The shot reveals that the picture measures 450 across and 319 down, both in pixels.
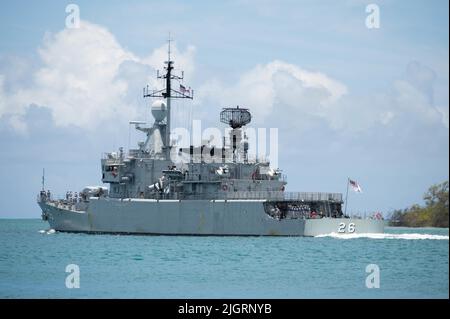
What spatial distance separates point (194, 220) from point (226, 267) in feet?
70.8

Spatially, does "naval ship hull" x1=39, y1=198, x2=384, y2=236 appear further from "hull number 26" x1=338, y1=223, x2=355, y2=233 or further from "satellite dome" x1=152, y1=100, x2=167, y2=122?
"satellite dome" x1=152, y1=100, x2=167, y2=122

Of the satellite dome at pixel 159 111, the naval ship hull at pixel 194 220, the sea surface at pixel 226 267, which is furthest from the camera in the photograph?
the satellite dome at pixel 159 111

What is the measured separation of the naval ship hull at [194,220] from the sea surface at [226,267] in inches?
40.3

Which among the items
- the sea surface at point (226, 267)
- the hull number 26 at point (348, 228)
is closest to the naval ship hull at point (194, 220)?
the hull number 26 at point (348, 228)

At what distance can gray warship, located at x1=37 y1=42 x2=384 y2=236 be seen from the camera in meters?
65.8

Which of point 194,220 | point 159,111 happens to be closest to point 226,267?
point 194,220

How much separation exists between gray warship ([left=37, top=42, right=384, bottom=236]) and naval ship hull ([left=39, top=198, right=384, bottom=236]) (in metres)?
0.06

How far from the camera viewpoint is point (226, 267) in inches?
1852

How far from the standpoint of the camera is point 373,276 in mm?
40812

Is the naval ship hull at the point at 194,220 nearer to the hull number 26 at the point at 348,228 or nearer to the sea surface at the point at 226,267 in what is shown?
the hull number 26 at the point at 348,228

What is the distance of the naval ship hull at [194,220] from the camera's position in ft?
214
